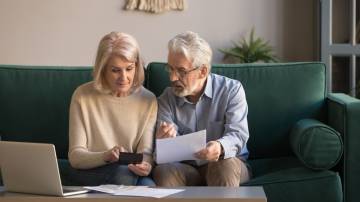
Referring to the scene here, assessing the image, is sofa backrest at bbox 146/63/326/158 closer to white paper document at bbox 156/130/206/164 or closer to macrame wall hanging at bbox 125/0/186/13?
white paper document at bbox 156/130/206/164

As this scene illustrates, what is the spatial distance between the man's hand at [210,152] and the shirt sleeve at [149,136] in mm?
250

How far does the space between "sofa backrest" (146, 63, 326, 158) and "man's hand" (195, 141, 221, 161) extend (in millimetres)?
603

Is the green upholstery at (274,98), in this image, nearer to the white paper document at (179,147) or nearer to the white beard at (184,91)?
the white beard at (184,91)

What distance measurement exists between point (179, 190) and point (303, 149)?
0.82m

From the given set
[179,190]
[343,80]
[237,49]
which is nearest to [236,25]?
[237,49]

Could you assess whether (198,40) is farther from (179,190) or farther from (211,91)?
(179,190)

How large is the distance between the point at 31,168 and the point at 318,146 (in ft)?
3.92

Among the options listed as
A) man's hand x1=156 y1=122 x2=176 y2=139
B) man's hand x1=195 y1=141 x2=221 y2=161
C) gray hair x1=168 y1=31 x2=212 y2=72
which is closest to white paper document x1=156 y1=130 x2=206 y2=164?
man's hand x1=195 y1=141 x2=221 y2=161

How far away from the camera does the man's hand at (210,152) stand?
7.38ft

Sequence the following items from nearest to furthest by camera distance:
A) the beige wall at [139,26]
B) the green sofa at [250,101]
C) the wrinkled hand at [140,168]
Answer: the wrinkled hand at [140,168] < the green sofa at [250,101] < the beige wall at [139,26]

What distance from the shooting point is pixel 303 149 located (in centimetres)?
255

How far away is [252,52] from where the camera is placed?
4.24 metres

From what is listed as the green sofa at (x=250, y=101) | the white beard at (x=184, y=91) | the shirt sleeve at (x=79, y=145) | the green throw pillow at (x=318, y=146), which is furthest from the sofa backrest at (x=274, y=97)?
the shirt sleeve at (x=79, y=145)

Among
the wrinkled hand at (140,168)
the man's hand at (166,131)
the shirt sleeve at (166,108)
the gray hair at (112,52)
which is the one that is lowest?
the wrinkled hand at (140,168)
